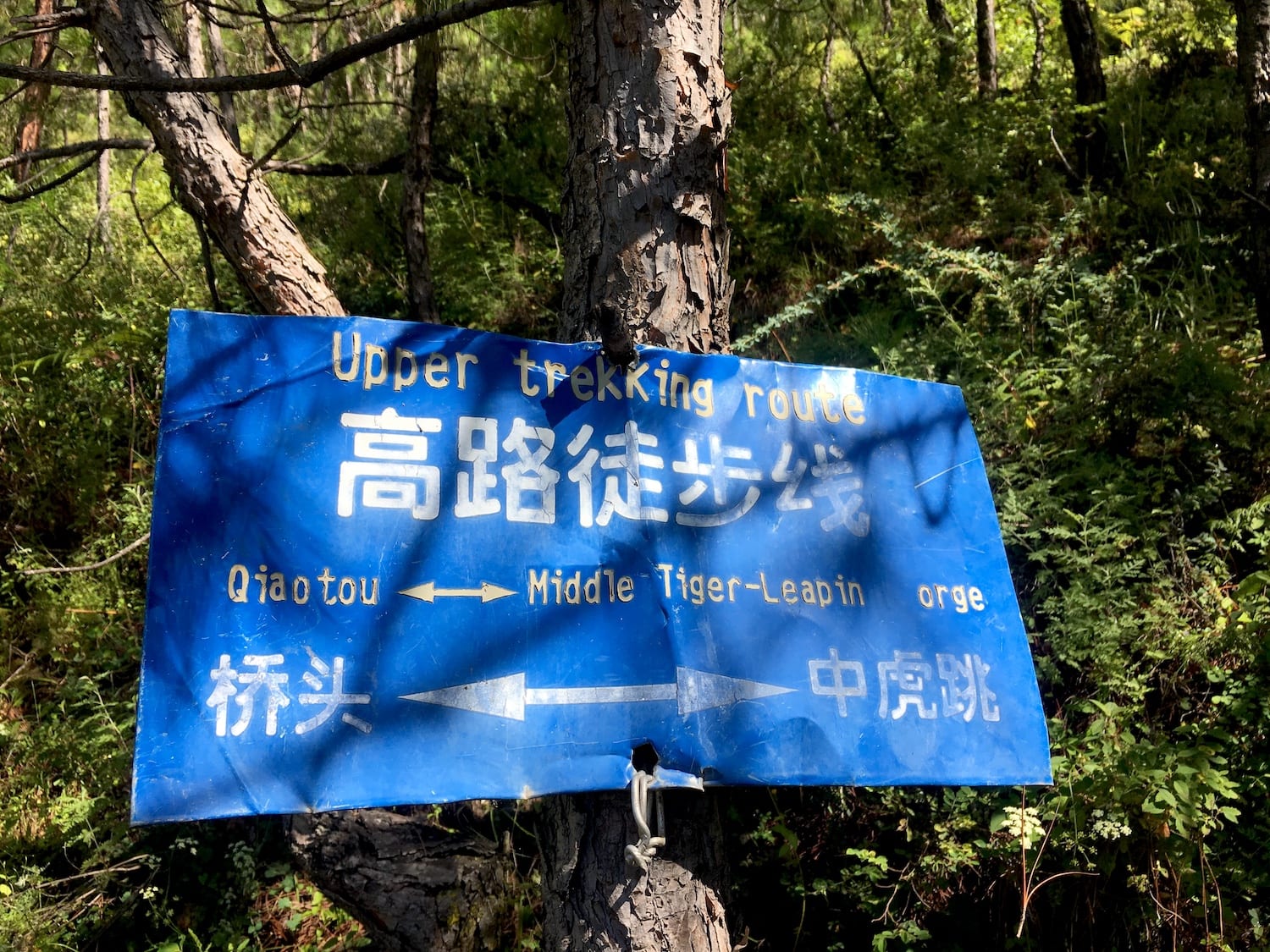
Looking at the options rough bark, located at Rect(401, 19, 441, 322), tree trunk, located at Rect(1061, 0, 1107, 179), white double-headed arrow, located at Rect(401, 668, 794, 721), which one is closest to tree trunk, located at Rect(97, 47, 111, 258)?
rough bark, located at Rect(401, 19, 441, 322)

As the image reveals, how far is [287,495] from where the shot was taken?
1672 millimetres

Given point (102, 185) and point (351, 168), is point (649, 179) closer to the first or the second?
point (351, 168)

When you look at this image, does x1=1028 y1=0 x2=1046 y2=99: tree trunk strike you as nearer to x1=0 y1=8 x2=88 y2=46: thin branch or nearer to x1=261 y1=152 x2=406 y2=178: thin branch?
x1=261 y1=152 x2=406 y2=178: thin branch

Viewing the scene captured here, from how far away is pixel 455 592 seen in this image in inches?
66.5

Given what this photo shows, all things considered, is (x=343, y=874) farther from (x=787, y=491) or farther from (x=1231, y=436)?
(x=1231, y=436)

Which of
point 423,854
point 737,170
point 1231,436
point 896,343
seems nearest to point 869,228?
point 737,170

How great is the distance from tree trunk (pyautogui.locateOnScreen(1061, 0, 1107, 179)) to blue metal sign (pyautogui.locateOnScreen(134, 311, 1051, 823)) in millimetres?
4243

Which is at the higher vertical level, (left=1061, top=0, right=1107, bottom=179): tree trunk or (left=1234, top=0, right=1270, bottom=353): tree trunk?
(left=1061, top=0, right=1107, bottom=179): tree trunk

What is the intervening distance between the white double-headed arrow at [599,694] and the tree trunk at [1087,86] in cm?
485

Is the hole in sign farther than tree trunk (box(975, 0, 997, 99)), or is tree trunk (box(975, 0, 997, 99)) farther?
tree trunk (box(975, 0, 997, 99))

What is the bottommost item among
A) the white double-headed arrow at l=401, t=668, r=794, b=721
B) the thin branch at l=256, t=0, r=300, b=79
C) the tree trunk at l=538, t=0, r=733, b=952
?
the white double-headed arrow at l=401, t=668, r=794, b=721

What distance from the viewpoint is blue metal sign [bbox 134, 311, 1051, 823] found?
61.1 inches

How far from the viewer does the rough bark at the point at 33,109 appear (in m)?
5.87

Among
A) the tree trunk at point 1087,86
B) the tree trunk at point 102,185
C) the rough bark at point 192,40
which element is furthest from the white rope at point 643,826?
the tree trunk at point 102,185
